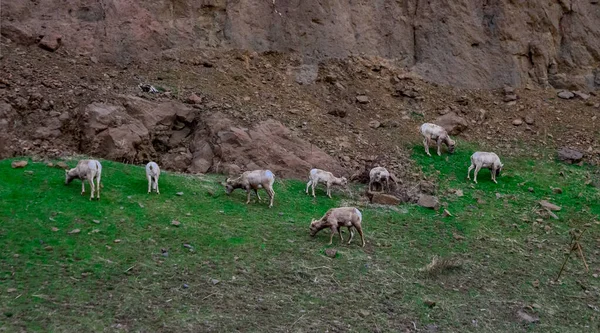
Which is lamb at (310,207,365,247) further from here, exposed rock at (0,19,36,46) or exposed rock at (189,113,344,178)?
exposed rock at (0,19,36,46)

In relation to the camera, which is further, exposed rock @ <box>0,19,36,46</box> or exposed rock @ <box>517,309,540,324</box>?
exposed rock @ <box>0,19,36,46</box>

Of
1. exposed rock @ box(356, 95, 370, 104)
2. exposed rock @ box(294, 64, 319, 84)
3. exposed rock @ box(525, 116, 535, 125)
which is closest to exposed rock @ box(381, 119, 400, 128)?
exposed rock @ box(356, 95, 370, 104)

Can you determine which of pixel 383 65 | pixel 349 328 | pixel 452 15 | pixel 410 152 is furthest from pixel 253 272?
pixel 452 15

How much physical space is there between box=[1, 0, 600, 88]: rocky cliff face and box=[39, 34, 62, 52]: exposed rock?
0.62 m

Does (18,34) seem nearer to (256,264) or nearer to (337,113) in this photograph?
(337,113)

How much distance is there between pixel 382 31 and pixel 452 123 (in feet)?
17.1

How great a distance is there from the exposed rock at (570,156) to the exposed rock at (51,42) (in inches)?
642

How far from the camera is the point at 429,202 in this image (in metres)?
15.6

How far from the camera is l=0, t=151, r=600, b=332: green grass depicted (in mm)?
9445

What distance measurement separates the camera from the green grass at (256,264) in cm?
945

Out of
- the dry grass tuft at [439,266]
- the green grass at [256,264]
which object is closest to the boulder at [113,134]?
the green grass at [256,264]

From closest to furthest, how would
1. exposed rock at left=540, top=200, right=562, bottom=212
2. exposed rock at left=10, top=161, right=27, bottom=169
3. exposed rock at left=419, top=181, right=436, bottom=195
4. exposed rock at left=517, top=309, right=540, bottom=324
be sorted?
exposed rock at left=517, top=309, right=540, bottom=324 < exposed rock at left=10, top=161, right=27, bottom=169 < exposed rock at left=540, top=200, right=562, bottom=212 < exposed rock at left=419, top=181, right=436, bottom=195

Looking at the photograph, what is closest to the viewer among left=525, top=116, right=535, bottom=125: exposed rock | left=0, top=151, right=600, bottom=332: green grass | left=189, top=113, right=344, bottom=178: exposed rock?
left=0, top=151, right=600, bottom=332: green grass

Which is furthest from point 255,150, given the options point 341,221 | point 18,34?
point 18,34
